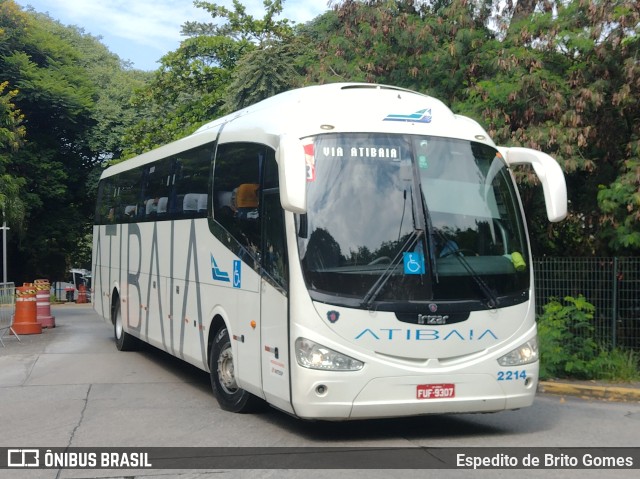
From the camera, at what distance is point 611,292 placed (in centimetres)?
1343

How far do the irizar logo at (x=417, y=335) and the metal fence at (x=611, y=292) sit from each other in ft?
19.8

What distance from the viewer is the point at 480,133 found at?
889 cm

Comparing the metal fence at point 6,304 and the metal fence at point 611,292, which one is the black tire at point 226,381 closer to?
the metal fence at point 611,292

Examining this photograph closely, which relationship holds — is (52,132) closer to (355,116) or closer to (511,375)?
(355,116)

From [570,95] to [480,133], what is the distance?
21.6 ft

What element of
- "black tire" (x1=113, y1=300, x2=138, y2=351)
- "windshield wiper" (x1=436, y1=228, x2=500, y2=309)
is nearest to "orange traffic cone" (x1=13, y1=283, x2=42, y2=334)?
"black tire" (x1=113, y1=300, x2=138, y2=351)

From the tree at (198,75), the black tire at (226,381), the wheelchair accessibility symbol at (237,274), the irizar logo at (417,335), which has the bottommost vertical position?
the black tire at (226,381)

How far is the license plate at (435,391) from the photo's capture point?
25.8 ft

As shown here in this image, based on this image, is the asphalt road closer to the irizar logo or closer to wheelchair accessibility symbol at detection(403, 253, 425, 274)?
the irizar logo

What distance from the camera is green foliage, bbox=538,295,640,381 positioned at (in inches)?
488

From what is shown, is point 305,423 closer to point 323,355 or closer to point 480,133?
point 323,355

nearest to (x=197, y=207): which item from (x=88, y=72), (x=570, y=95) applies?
(x=570, y=95)

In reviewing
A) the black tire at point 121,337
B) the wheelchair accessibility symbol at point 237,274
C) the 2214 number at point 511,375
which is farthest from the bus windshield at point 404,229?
the black tire at point 121,337

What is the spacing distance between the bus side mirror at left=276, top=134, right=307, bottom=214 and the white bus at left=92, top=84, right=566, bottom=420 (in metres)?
0.01
